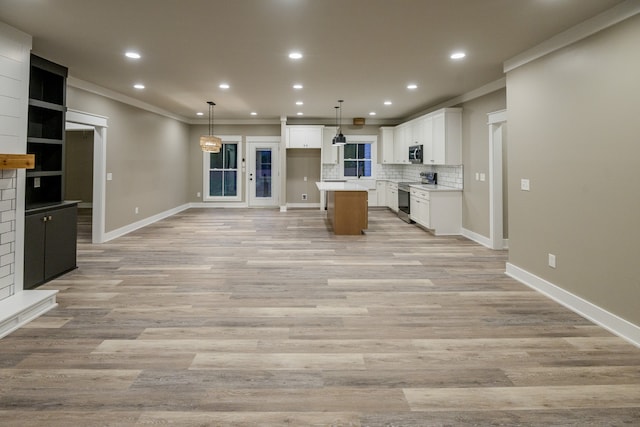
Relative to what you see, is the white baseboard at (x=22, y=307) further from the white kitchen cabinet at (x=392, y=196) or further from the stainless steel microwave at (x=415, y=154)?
the white kitchen cabinet at (x=392, y=196)

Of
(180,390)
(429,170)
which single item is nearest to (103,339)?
(180,390)

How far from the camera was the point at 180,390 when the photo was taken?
Result: 84.0 inches

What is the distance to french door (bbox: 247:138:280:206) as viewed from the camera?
11203 mm

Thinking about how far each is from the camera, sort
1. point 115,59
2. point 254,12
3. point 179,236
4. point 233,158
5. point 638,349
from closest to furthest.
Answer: point 638,349, point 254,12, point 115,59, point 179,236, point 233,158

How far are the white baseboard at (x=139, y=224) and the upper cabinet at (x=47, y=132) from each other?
6.30ft

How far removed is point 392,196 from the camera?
10.4 metres

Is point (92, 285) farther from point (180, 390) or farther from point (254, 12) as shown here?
point (254, 12)

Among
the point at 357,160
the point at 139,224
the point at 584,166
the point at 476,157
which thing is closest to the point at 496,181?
the point at 476,157

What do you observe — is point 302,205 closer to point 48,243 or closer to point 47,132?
point 47,132

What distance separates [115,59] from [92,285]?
2.80m

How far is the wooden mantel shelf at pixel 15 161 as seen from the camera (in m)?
3.24

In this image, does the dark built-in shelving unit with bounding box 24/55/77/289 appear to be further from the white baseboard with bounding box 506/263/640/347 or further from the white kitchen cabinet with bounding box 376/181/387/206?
the white kitchen cabinet with bounding box 376/181/387/206

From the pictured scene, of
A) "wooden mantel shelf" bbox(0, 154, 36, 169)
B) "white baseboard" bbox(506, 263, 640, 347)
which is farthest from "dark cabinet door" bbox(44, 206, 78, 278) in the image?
"white baseboard" bbox(506, 263, 640, 347)

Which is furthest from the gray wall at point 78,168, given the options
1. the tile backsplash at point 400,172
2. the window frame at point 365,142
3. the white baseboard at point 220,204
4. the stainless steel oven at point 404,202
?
the stainless steel oven at point 404,202
